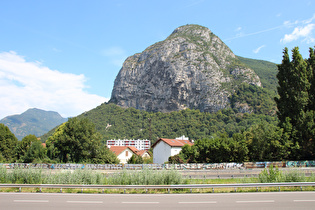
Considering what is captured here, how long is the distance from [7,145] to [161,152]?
35.8 meters

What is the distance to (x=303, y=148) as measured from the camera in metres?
33.2

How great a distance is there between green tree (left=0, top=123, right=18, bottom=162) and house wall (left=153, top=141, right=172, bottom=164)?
32.5m

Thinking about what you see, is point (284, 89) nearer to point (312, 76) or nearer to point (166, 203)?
point (312, 76)

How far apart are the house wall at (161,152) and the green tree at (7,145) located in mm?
32548

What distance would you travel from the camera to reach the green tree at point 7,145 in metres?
51.0

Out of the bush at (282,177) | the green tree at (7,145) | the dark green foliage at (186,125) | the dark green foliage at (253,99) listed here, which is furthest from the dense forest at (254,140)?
the dark green foliage at (253,99)

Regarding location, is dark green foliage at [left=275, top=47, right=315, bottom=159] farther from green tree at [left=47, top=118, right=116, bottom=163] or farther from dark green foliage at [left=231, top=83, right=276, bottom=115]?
dark green foliage at [left=231, top=83, right=276, bottom=115]

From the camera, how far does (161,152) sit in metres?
57.2

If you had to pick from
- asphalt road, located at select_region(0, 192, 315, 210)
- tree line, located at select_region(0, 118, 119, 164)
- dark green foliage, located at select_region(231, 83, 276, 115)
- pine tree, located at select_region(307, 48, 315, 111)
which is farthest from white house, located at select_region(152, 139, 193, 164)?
dark green foliage, located at select_region(231, 83, 276, 115)

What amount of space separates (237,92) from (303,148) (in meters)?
161

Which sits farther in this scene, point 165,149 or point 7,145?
point 165,149

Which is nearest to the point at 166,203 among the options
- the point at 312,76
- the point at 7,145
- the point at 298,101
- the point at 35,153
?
the point at 298,101

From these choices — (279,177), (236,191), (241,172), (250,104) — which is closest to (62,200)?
(236,191)

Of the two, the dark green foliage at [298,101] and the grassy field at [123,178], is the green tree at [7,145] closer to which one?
the grassy field at [123,178]
